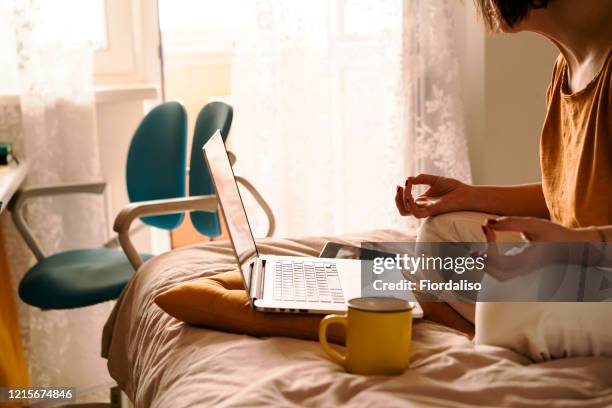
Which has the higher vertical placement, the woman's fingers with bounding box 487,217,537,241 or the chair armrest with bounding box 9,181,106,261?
the woman's fingers with bounding box 487,217,537,241

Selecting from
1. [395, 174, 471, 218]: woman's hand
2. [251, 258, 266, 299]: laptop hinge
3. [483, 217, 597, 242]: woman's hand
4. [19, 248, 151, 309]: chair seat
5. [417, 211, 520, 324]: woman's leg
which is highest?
[483, 217, 597, 242]: woman's hand

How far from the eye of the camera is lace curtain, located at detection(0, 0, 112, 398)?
2547 mm

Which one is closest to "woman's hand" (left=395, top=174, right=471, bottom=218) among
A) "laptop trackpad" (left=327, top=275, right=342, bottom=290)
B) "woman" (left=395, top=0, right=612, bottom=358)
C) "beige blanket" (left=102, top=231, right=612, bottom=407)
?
"woman" (left=395, top=0, right=612, bottom=358)

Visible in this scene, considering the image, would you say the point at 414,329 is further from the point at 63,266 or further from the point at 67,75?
the point at 67,75

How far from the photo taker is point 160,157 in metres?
2.60

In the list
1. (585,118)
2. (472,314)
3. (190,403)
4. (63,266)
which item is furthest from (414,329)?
(63,266)

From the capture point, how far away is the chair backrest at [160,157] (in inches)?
102

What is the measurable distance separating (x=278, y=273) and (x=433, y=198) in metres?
0.39

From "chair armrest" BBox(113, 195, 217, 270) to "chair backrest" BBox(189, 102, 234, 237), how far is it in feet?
0.65

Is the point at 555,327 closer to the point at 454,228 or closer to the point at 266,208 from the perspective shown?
the point at 454,228

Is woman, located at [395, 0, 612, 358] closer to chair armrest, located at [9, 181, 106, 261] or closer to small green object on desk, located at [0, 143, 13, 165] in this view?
chair armrest, located at [9, 181, 106, 261]

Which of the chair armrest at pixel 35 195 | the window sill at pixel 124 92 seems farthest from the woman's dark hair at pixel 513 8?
the window sill at pixel 124 92

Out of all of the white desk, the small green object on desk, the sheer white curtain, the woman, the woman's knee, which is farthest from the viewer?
the sheer white curtain

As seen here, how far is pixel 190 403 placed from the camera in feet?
3.13
